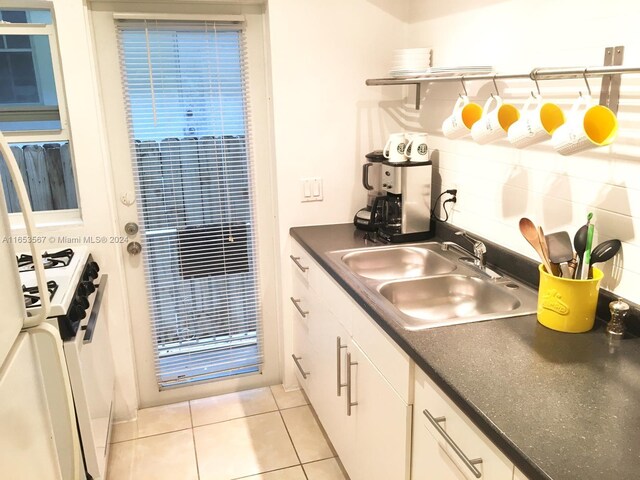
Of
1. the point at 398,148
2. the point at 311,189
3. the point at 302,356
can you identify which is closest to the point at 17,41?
the point at 311,189

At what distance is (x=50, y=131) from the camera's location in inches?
94.3

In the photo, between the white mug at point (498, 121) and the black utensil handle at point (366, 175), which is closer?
the white mug at point (498, 121)

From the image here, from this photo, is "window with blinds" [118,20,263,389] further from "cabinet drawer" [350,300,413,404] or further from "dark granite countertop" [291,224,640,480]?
"dark granite countertop" [291,224,640,480]

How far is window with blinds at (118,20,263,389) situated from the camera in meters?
2.48

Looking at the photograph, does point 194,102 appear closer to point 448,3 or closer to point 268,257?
point 268,257

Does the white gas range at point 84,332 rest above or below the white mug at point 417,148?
below

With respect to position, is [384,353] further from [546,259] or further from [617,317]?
[617,317]

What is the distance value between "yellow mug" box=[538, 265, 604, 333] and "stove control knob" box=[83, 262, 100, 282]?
5.85ft

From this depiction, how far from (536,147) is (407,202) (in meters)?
0.68

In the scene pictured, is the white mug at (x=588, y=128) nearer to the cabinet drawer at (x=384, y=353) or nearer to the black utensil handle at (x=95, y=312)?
the cabinet drawer at (x=384, y=353)

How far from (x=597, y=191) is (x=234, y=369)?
6.88 feet

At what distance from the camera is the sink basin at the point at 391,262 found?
7.47 feet

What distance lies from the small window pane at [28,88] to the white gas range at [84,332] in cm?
60

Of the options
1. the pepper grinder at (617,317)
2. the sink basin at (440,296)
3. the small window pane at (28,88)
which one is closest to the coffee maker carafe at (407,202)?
the sink basin at (440,296)
